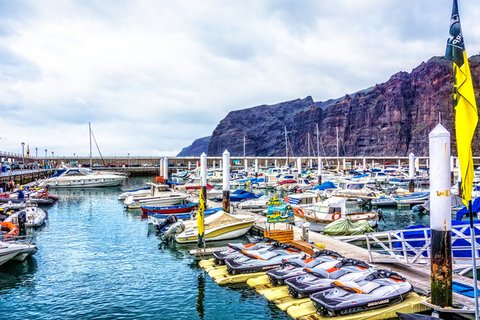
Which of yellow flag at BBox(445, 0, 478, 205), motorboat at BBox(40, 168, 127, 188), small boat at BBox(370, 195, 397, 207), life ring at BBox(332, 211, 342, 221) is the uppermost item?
yellow flag at BBox(445, 0, 478, 205)

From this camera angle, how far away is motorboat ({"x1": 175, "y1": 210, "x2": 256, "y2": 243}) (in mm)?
29181

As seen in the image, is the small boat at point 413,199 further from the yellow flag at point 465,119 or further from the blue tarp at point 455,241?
the yellow flag at point 465,119

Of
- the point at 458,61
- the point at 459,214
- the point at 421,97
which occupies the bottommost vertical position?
the point at 459,214

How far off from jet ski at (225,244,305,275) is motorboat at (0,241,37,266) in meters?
11.9

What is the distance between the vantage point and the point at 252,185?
7675 centimetres

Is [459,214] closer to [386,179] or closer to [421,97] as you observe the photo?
[386,179]

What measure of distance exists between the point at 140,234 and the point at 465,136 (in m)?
29.5

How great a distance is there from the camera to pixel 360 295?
15492mm

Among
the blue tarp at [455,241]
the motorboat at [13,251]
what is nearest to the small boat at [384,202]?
the blue tarp at [455,241]

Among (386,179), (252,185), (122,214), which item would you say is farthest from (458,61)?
(386,179)

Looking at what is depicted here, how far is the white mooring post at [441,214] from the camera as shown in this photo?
13.9 meters

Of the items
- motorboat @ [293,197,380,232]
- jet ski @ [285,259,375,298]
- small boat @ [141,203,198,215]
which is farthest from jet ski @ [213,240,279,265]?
small boat @ [141,203,198,215]

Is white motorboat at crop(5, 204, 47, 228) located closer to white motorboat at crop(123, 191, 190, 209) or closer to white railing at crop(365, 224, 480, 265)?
white motorboat at crop(123, 191, 190, 209)

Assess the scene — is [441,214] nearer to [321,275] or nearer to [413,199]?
[321,275]
